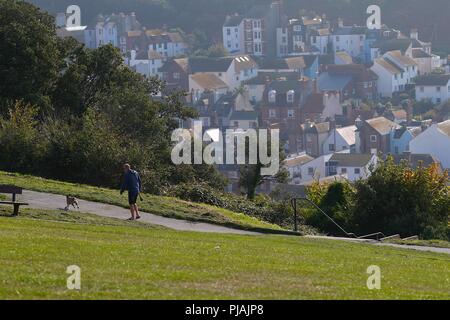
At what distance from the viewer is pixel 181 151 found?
35.7 meters

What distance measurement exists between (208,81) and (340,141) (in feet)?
119

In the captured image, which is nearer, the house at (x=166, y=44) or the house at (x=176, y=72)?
the house at (x=176, y=72)

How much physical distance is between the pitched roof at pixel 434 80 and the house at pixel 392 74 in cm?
531

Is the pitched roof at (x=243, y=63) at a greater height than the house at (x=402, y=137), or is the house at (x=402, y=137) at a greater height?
the pitched roof at (x=243, y=63)

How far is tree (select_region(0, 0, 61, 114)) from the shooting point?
116 ft

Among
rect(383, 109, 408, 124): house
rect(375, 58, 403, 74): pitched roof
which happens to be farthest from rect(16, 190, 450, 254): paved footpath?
rect(375, 58, 403, 74): pitched roof

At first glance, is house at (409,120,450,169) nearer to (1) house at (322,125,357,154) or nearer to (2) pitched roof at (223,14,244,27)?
A: (1) house at (322,125,357,154)

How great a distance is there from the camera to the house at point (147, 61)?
14012cm

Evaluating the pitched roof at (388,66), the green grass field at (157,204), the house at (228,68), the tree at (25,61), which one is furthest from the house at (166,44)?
the green grass field at (157,204)

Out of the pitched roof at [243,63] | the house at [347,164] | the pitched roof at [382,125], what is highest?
the pitched roof at [243,63]

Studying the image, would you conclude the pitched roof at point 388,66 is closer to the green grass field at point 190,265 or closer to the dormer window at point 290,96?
the dormer window at point 290,96

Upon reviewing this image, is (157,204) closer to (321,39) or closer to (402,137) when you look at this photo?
(402,137)
